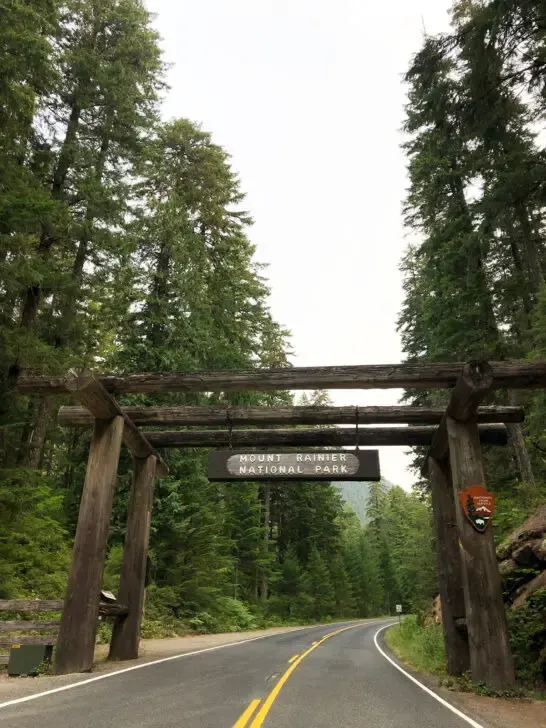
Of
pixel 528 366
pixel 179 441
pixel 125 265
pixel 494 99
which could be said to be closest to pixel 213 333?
pixel 125 265

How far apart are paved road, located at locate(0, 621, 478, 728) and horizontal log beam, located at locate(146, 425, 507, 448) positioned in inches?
173

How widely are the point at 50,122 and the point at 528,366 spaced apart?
1825 centimetres

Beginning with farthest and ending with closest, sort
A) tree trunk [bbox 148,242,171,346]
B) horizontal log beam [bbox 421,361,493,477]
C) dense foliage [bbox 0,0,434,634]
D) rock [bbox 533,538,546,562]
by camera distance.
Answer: tree trunk [bbox 148,242,171,346] < dense foliage [bbox 0,0,434,634] < rock [bbox 533,538,546,562] < horizontal log beam [bbox 421,361,493,477]

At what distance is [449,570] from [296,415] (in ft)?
15.9

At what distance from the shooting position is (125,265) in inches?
784

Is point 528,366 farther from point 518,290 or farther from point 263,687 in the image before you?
point 518,290

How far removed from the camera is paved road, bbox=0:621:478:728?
5.39 meters

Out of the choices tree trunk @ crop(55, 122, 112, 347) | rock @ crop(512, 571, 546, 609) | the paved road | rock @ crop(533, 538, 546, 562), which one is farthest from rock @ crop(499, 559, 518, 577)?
tree trunk @ crop(55, 122, 112, 347)

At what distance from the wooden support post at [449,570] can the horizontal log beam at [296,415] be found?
201 cm

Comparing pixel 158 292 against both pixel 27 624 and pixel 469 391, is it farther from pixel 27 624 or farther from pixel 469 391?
pixel 469 391

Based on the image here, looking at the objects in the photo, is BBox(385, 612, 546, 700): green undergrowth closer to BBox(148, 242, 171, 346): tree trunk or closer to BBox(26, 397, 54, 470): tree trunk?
BBox(26, 397, 54, 470): tree trunk

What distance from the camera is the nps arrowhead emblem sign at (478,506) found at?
8234 mm

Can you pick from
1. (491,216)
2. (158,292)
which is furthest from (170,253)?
(491,216)

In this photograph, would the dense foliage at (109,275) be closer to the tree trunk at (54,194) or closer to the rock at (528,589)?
the tree trunk at (54,194)
